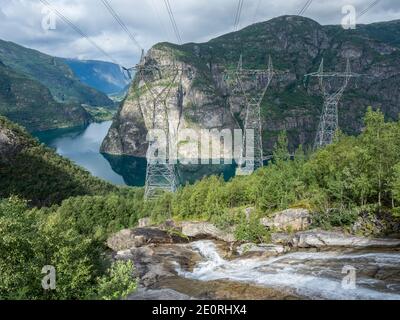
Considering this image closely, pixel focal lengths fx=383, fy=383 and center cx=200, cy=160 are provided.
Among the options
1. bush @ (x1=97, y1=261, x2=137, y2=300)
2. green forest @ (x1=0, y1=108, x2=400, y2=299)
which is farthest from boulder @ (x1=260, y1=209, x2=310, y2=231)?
bush @ (x1=97, y1=261, x2=137, y2=300)

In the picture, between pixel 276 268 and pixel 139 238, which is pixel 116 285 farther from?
pixel 139 238

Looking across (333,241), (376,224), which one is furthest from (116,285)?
(376,224)

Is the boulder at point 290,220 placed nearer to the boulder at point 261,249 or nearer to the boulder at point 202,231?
the boulder at point 261,249

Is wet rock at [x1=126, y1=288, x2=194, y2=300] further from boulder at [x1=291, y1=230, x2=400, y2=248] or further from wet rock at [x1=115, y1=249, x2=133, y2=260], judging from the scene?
boulder at [x1=291, y1=230, x2=400, y2=248]

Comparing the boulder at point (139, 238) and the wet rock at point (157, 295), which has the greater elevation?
the boulder at point (139, 238)

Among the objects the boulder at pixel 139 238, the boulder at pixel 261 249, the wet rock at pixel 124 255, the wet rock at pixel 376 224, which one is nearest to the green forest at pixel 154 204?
the wet rock at pixel 376 224

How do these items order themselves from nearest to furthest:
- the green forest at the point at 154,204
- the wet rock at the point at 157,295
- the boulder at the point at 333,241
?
the green forest at the point at 154,204, the wet rock at the point at 157,295, the boulder at the point at 333,241

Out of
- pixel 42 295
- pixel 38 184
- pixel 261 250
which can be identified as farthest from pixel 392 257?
pixel 38 184
